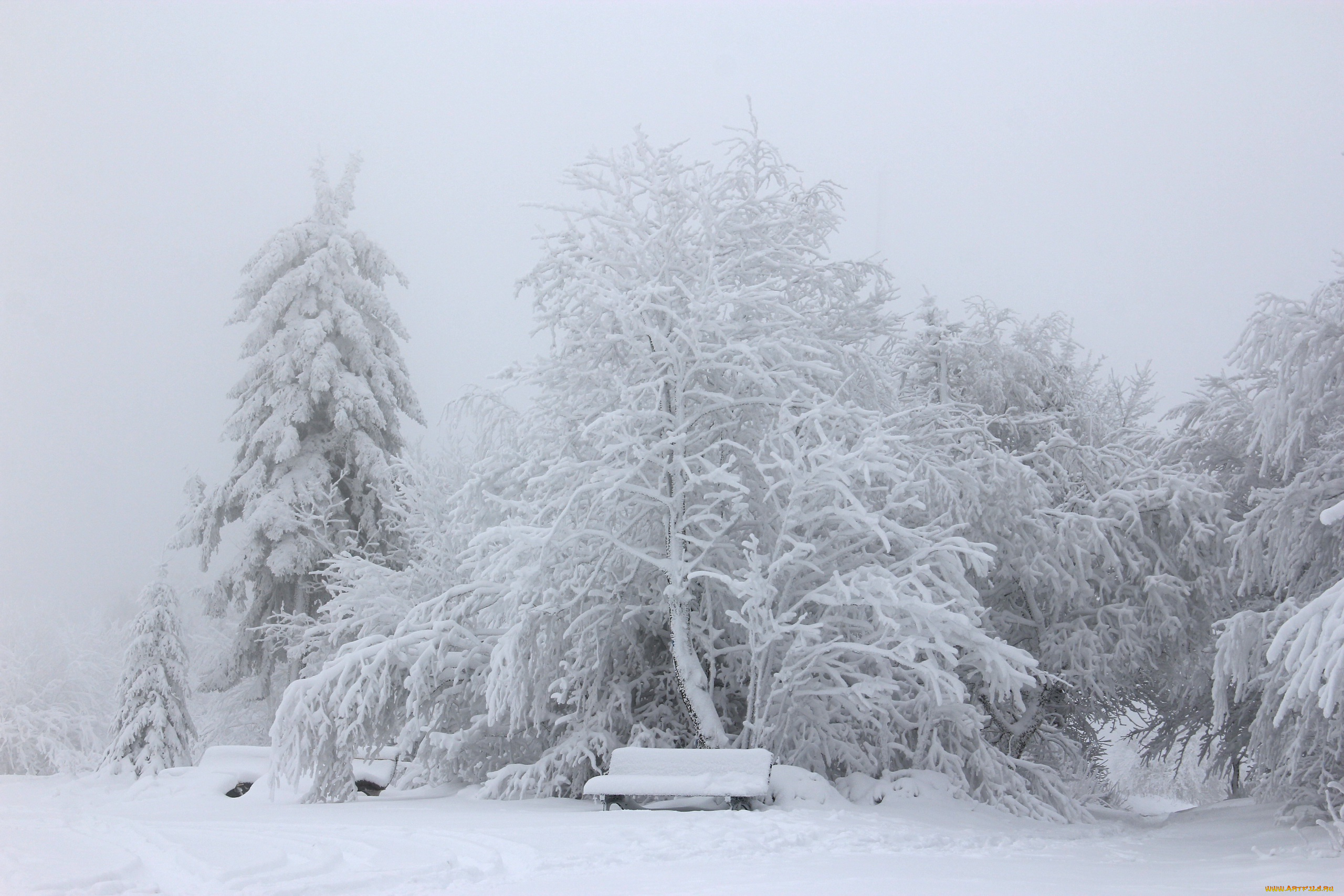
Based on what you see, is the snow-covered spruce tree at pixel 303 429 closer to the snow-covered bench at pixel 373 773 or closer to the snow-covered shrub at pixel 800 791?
the snow-covered bench at pixel 373 773

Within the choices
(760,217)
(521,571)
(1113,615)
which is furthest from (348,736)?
(1113,615)

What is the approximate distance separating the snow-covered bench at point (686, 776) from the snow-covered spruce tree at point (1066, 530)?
4534mm

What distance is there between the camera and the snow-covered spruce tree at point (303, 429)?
766 inches

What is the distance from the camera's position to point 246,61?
222 ft

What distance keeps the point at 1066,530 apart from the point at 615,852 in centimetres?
1005

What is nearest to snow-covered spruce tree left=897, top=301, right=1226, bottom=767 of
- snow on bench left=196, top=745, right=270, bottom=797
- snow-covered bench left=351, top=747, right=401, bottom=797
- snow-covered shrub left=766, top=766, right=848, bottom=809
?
snow-covered shrub left=766, top=766, right=848, bottom=809

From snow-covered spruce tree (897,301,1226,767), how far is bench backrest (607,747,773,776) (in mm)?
4476

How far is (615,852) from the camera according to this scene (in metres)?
6.71

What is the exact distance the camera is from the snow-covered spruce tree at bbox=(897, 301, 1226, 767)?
1438 centimetres

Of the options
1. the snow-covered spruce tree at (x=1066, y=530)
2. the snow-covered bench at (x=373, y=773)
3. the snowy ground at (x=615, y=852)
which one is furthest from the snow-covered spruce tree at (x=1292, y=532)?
the snow-covered bench at (x=373, y=773)

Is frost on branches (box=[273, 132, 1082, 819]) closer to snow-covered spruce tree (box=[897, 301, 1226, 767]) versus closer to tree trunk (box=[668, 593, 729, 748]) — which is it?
tree trunk (box=[668, 593, 729, 748])

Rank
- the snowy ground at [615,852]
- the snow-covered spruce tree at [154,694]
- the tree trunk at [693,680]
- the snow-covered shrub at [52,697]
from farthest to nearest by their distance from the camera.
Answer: the snow-covered shrub at [52,697] < the snow-covered spruce tree at [154,694] < the tree trunk at [693,680] < the snowy ground at [615,852]

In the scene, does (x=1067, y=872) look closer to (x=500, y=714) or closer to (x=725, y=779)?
(x=725, y=779)

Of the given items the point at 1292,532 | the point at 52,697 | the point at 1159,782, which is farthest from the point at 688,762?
the point at 1159,782
